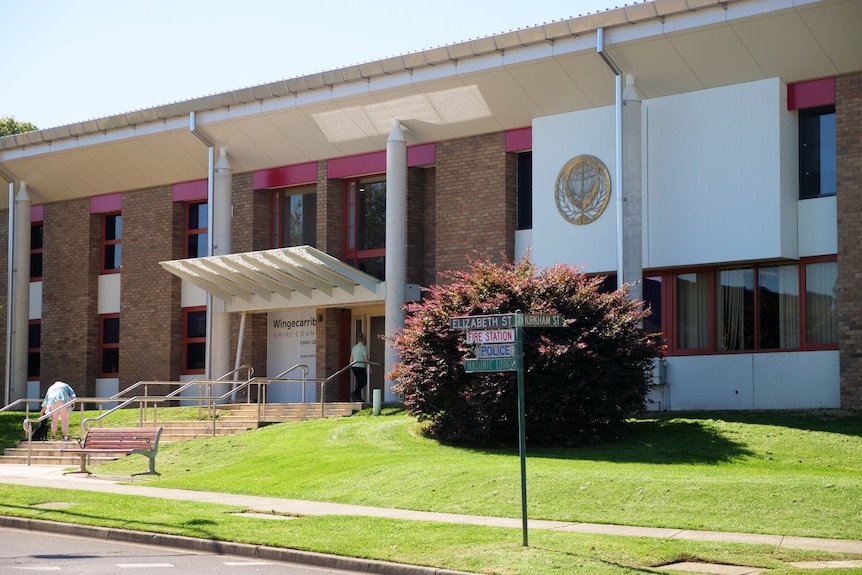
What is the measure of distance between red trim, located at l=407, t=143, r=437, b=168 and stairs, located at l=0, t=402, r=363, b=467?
6070mm

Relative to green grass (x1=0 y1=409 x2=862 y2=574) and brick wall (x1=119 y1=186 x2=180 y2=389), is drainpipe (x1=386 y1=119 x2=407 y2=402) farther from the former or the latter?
brick wall (x1=119 y1=186 x2=180 y2=389)

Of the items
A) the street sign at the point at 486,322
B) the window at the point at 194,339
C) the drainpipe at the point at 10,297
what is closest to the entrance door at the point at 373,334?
the window at the point at 194,339

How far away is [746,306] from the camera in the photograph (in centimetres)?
2475

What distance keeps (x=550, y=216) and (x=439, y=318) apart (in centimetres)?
621

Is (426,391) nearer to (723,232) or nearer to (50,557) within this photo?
(723,232)

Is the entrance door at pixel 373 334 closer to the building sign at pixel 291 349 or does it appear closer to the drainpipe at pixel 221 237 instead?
the building sign at pixel 291 349

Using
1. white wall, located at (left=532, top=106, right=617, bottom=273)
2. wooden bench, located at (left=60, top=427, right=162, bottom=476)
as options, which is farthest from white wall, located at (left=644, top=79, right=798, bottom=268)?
wooden bench, located at (left=60, top=427, right=162, bottom=476)

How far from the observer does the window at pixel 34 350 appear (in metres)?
37.4

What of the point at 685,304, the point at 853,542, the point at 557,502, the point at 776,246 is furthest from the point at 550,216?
the point at 853,542

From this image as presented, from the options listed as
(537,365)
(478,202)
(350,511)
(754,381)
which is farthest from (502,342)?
(478,202)

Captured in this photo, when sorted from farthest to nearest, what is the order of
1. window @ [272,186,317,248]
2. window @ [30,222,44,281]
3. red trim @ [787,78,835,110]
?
window @ [30,222,44,281], window @ [272,186,317,248], red trim @ [787,78,835,110]

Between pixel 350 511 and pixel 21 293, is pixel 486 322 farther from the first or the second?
pixel 21 293

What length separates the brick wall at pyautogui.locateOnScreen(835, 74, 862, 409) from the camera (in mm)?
22719

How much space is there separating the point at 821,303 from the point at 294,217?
1440cm
